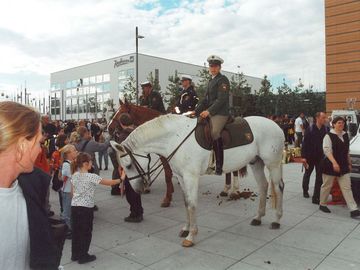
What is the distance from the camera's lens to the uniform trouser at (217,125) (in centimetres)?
503

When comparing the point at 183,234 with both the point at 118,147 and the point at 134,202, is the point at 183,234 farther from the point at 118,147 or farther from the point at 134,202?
the point at 118,147

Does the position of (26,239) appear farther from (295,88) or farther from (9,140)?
(295,88)

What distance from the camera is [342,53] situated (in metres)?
29.0

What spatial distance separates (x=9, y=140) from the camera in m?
1.39

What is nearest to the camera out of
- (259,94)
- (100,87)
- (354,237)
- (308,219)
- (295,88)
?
(354,237)

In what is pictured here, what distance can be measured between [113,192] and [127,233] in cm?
309

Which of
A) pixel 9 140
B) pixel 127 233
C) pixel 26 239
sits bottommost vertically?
pixel 127 233

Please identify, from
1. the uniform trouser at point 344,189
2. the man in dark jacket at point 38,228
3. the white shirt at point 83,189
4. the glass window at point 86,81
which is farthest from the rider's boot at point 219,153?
the glass window at point 86,81

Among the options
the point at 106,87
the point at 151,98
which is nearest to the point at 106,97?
the point at 106,87

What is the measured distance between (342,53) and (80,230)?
101 feet

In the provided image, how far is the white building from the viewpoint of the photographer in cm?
6519

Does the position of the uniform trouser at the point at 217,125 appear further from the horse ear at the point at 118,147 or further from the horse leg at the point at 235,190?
the horse leg at the point at 235,190

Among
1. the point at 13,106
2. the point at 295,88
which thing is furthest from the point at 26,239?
the point at 295,88

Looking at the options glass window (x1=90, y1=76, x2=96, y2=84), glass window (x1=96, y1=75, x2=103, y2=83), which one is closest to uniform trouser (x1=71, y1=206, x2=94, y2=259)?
glass window (x1=96, y1=75, x2=103, y2=83)
